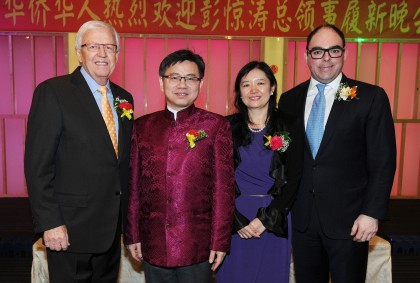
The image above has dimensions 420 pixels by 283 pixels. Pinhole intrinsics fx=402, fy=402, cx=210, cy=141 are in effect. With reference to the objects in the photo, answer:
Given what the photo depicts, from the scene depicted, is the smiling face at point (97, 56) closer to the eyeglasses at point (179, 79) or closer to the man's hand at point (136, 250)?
the eyeglasses at point (179, 79)

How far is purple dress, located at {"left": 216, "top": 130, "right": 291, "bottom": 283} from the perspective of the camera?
1877mm

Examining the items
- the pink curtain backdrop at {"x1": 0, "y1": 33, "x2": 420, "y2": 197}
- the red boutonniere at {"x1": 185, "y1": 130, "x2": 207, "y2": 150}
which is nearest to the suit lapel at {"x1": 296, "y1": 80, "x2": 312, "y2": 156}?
the red boutonniere at {"x1": 185, "y1": 130, "x2": 207, "y2": 150}

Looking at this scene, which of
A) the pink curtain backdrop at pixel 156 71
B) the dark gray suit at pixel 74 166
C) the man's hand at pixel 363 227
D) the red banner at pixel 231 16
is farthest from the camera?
the pink curtain backdrop at pixel 156 71

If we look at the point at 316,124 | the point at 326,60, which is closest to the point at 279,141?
Result: the point at 316,124

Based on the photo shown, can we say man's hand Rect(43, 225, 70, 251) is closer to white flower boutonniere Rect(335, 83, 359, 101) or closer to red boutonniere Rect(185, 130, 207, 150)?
red boutonniere Rect(185, 130, 207, 150)

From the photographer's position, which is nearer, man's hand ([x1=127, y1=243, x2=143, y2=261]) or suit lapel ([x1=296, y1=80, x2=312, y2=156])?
man's hand ([x1=127, y1=243, x2=143, y2=261])

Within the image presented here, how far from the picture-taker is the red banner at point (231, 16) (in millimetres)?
4254

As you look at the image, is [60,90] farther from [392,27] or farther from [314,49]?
[392,27]

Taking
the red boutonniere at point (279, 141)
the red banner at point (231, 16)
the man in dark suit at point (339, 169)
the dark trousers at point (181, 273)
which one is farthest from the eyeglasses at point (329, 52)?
the red banner at point (231, 16)

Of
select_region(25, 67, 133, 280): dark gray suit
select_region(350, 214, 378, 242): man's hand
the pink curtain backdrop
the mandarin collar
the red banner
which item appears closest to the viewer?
select_region(25, 67, 133, 280): dark gray suit

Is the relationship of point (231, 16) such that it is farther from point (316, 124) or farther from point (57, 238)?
point (57, 238)

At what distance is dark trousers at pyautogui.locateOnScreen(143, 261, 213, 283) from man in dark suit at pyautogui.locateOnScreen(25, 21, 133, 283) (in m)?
0.25

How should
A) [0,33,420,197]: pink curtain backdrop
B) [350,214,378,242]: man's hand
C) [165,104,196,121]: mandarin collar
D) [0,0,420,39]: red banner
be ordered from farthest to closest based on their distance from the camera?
[0,33,420,197]: pink curtain backdrop → [0,0,420,39]: red banner → [350,214,378,242]: man's hand → [165,104,196,121]: mandarin collar

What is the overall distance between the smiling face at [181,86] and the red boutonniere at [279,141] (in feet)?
1.36
